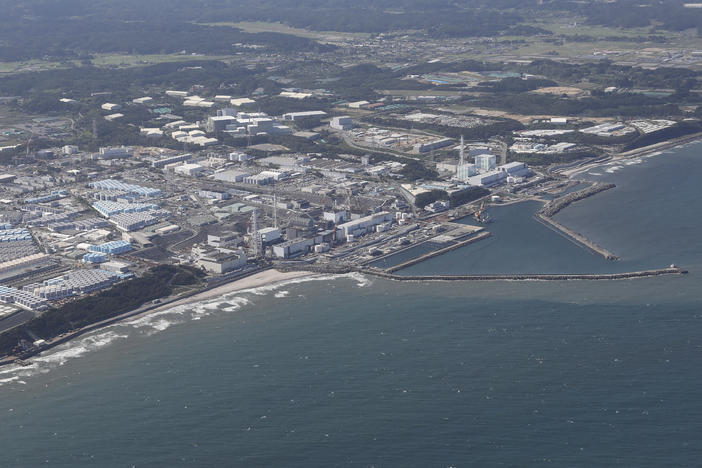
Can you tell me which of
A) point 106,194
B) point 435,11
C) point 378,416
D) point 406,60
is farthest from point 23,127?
point 435,11

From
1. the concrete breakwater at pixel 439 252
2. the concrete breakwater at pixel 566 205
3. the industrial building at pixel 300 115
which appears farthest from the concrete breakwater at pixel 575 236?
the industrial building at pixel 300 115

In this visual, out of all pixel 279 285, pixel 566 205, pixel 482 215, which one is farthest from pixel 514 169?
pixel 279 285

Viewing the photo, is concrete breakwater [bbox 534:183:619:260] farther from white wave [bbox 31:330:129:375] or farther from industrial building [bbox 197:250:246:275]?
white wave [bbox 31:330:129:375]

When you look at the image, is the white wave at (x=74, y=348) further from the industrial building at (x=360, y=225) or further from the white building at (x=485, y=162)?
the white building at (x=485, y=162)

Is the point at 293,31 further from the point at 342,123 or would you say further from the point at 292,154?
the point at 292,154

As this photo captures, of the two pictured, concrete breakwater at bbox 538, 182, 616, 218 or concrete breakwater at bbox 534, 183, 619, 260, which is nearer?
concrete breakwater at bbox 534, 183, 619, 260

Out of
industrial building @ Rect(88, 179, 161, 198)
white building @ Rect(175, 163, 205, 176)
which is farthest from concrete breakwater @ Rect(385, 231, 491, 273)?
white building @ Rect(175, 163, 205, 176)

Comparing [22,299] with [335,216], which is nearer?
[22,299]
